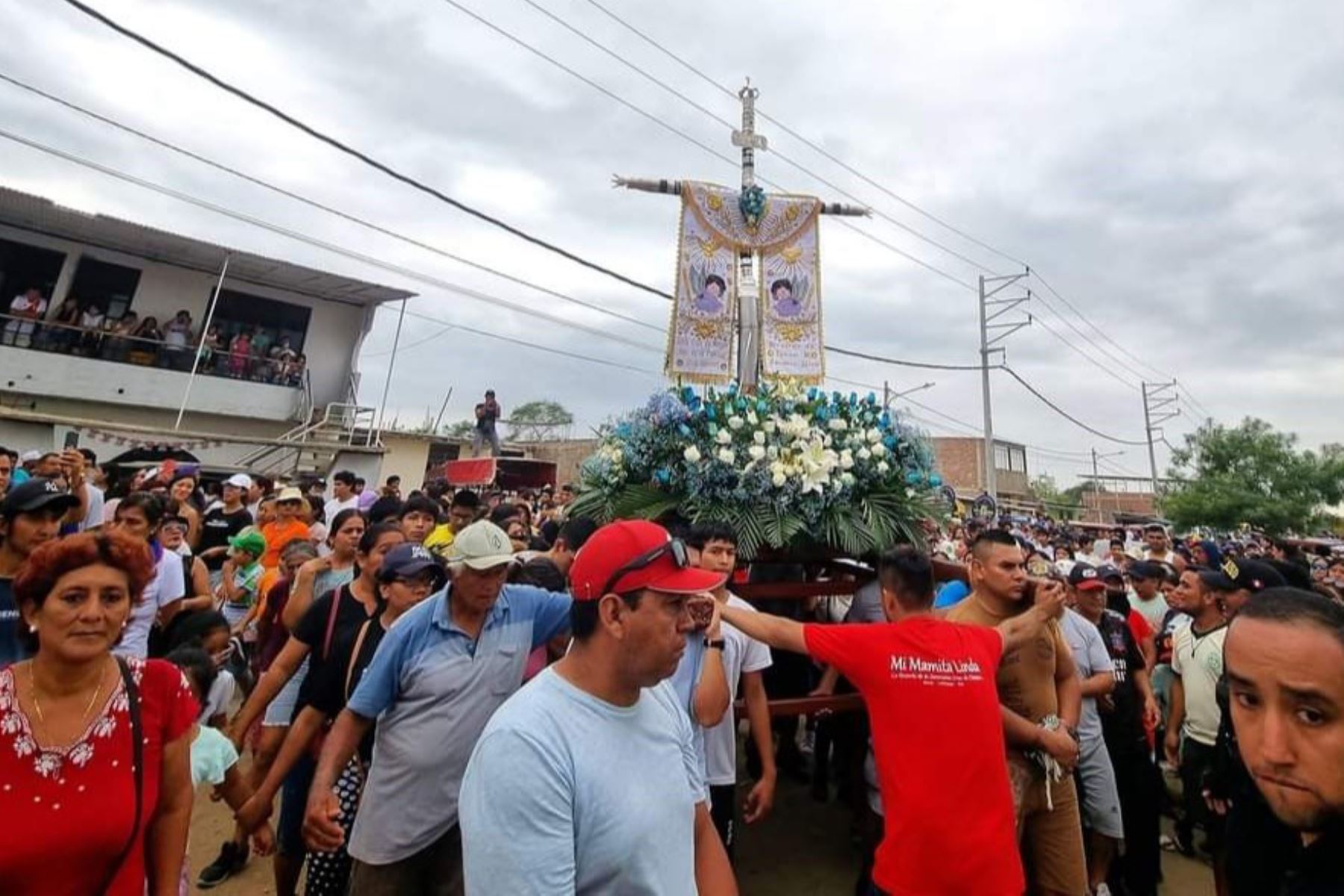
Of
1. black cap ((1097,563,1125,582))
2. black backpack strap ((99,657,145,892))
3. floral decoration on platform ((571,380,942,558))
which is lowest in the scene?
black backpack strap ((99,657,145,892))

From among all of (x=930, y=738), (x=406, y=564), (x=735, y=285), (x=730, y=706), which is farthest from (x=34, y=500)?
(x=735, y=285)

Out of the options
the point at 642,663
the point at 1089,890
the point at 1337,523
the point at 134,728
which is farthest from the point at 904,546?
the point at 1337,523

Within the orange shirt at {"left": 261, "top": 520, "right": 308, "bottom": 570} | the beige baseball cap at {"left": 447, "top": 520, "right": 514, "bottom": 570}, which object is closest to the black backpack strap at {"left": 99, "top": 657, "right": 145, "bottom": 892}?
the beige baseball cap at {"left": 447, "top": 520, "right": 514, "bottom": 570}

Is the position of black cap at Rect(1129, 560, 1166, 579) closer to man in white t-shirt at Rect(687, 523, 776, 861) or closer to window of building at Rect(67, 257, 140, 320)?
man in white t-shirt at Rect(687, 523, 776, 861)

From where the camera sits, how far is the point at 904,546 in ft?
9.03

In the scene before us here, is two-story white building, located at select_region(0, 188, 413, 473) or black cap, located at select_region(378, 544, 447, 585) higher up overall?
two-story white building, located at select_region(0, 188, 413, 473)

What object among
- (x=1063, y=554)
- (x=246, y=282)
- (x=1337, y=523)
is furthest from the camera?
(x=1337, y=523)

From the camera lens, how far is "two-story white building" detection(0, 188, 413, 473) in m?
13.6

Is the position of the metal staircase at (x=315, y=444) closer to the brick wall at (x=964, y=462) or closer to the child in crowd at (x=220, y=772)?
the child in crowd at (x=220, y=772)

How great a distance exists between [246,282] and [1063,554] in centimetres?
1991

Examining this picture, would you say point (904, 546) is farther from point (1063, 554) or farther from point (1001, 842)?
point (1063, 554)

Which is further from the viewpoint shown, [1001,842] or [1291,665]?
[1001,842]

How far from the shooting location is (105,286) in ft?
49.6

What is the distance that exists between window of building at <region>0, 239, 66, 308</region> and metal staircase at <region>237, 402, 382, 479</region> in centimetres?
547
